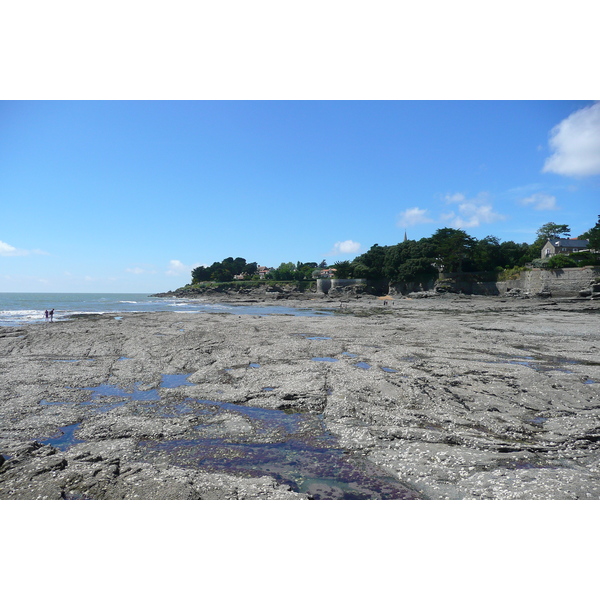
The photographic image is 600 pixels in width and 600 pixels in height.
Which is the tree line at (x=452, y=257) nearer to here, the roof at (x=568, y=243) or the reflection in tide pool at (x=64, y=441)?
the roof at (x=568, y=243)

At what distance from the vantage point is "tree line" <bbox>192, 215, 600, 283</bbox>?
189ft

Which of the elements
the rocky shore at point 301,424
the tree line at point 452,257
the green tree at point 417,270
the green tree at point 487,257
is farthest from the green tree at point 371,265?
the rocky shore at point 301,424

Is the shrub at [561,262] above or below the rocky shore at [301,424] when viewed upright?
above

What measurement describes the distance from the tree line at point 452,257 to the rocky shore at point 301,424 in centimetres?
5624

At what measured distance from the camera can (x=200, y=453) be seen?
22.2 ft

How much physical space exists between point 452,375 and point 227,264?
13864 centimetres

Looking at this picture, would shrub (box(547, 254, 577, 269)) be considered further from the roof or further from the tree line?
the roof

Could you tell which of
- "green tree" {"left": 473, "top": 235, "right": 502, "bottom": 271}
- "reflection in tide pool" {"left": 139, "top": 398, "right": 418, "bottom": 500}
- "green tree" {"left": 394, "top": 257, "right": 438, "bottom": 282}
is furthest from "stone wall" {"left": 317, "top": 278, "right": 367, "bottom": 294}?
"reflection in tide pool" {"left": 139, "top": 398, "right": 418, "bottom": 500}

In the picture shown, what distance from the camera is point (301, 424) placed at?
27.0ft

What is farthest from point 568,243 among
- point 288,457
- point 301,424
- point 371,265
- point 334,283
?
point 288,457

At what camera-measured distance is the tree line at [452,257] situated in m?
57.7

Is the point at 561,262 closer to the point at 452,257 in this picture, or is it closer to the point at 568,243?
the point at 452,257

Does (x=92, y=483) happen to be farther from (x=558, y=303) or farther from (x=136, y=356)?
(x=558, y=303)

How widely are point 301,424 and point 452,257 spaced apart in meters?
72.6
